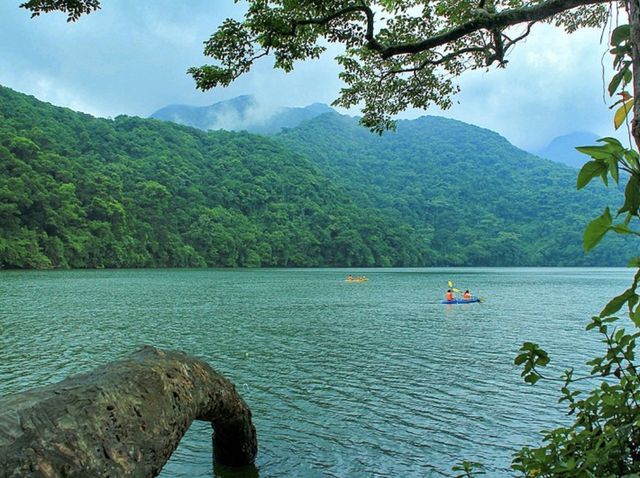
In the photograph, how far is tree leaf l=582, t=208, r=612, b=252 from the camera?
188 centimetres

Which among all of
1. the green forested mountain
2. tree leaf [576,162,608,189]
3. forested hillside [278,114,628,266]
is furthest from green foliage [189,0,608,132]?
forested hillside [278,114,628,266]

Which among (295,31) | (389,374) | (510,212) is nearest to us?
(295,31)

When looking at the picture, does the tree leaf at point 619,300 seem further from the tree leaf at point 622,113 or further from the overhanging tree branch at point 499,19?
the overhanging tree branch at point 499,19

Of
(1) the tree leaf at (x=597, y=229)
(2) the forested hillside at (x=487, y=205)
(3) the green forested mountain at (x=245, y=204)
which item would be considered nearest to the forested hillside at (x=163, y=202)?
(3) the green forested mountain at (x=245, y=204)

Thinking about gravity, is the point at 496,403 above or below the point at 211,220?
below

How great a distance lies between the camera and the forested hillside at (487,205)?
14912 cm

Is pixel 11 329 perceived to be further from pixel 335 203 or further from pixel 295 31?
pixel 335 203

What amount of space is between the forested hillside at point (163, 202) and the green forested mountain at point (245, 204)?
1.06ft

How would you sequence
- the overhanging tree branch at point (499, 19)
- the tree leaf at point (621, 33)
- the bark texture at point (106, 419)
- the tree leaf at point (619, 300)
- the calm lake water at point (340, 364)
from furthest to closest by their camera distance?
the calm lake water at point (340, 364), the overhanging tree branch at point (499, 19), the bark texture at point (106, 419), the tree leaf at point (621, 33), the tree leaf at point (619, 300)

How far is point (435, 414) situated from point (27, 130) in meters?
111

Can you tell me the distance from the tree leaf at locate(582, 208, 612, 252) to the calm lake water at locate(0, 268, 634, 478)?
788 centimetres

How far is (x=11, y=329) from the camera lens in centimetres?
2341

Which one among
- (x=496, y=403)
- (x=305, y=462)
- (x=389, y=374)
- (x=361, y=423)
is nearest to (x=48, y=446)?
(x=305, y=462)

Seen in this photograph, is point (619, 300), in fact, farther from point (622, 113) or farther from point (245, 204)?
point (245, 204)
